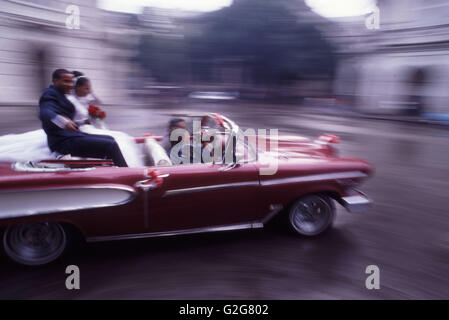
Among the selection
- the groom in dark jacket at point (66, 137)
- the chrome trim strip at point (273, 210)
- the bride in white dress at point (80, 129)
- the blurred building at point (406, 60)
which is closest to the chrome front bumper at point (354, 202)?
the chrome trim strip at point (273, 210)

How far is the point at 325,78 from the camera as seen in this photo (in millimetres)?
28812

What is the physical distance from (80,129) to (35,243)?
117cm

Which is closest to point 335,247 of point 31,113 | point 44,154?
point 44,154

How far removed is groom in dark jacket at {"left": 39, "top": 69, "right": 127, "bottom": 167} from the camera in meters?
3.26

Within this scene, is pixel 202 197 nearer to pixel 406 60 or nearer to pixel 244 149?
pixel 244 149

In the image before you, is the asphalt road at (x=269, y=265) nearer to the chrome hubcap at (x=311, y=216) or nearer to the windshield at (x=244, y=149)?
the chrome hubcap at (x=311, y=216)

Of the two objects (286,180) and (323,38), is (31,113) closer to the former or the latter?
(286,180)

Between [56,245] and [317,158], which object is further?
[317,158]

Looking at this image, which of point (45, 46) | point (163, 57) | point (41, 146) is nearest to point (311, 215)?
point (41, 146)

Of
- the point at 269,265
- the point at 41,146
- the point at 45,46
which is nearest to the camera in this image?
the point at 269,265

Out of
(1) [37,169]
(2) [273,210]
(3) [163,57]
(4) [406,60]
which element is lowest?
(2) [273,210]

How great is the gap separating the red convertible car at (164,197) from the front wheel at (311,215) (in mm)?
10

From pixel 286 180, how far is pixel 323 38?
25698 millimetres

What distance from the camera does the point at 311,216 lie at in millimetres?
3785
